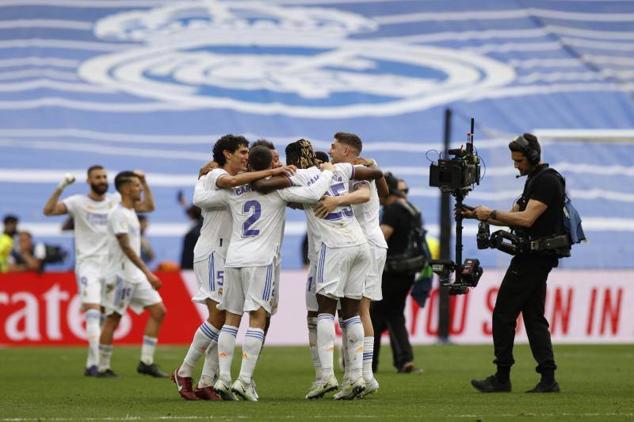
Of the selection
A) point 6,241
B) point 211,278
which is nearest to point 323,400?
point 211,278

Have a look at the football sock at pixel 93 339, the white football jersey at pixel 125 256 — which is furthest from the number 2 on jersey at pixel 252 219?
the football sock at pixel 93 339

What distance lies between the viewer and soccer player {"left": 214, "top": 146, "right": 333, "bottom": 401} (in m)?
11.6

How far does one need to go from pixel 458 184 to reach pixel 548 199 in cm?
92

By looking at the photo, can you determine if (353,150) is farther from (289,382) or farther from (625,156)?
(625,156)

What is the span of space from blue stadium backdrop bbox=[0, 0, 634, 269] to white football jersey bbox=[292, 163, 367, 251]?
17.1 metres

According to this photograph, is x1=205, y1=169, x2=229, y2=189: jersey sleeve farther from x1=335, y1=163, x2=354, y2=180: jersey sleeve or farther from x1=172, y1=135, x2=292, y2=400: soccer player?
x1=335, y1=163, x2=354, y2=180: jersey sleeve

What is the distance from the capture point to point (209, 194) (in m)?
11.8

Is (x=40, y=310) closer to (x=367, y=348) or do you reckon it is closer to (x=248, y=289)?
(x=367, y=348)

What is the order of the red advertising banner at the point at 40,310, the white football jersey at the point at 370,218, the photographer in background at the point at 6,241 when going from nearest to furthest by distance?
the white football jersey at the point at 370,218, the red advertising banner at the point at 40,310, the photographer in background at the point at 6,241

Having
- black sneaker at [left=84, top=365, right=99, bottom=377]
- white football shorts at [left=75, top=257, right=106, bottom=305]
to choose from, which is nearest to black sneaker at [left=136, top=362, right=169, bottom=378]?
black sneaker at [left=84, top=365, right=99, bottom=377]

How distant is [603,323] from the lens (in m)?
22.8

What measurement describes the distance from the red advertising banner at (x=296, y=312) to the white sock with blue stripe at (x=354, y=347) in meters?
10.7

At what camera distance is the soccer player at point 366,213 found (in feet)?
39.1

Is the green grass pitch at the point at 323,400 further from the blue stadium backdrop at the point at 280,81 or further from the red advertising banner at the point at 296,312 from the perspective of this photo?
the blue stadium backdrop at the point at 280,81
